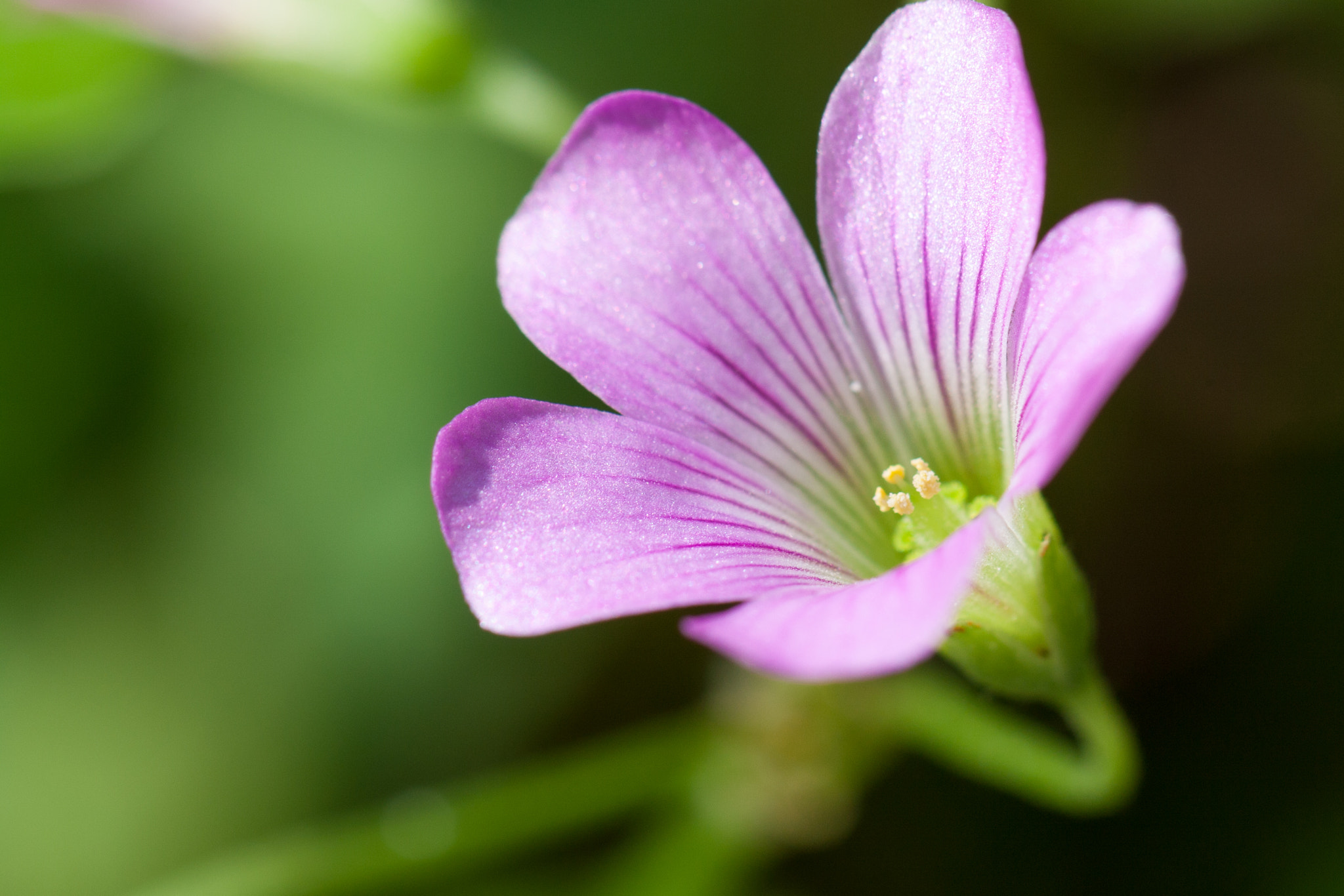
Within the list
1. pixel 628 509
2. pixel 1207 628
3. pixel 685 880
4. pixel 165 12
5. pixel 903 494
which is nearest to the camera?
pixel 628 509

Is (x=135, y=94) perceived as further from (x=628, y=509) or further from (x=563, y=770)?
(x=628, y=509)

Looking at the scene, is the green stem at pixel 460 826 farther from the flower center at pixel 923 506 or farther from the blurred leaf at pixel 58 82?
the blurred leaf at pixel 58 82

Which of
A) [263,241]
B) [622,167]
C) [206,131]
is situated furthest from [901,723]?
[206,131]

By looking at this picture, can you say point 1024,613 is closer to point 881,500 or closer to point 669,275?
point 881,500

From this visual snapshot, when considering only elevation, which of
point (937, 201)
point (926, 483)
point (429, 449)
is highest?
point (429, 449)

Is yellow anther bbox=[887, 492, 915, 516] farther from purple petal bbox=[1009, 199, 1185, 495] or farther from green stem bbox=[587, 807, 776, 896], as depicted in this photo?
green stem bbox=[587, 807, 776, 896]

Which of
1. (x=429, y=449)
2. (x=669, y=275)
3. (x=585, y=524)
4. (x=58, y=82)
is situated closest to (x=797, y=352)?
(x=669, y=275)

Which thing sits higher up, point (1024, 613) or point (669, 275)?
point (669, 275)
